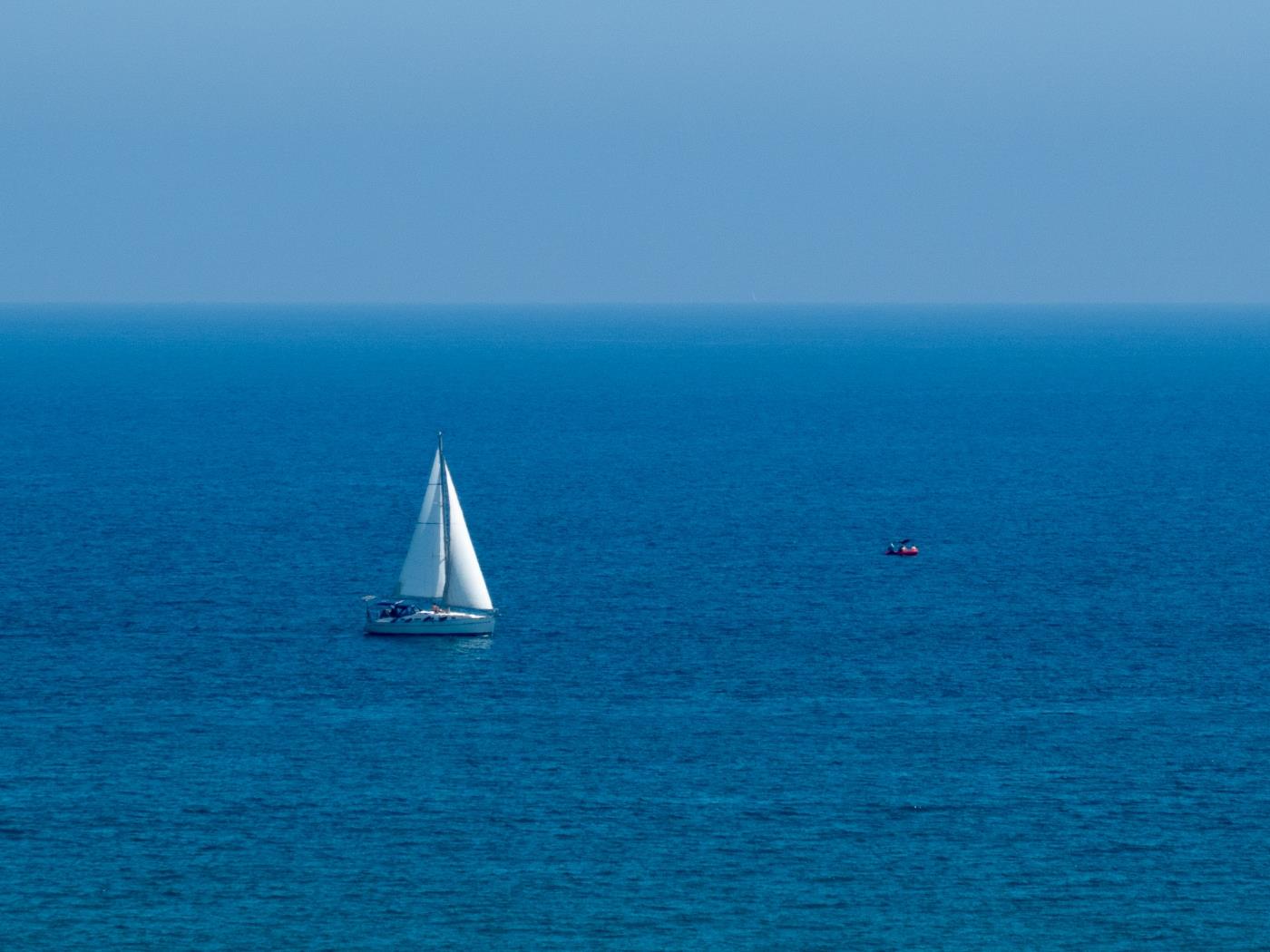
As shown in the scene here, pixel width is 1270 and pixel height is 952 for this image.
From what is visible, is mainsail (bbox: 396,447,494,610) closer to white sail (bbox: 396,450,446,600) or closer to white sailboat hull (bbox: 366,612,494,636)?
white sail (bbox: 396,450,446,600)

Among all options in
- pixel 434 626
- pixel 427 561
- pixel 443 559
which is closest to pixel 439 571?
pixel 443 559

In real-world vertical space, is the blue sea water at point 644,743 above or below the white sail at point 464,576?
below

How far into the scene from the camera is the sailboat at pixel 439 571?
11412cm

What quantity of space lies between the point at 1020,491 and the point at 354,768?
10584cm

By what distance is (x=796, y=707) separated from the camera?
9538 centimetres

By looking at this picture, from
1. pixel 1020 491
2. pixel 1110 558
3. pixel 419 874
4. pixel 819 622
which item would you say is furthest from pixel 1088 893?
pixel 1020 491

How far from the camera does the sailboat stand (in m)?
114

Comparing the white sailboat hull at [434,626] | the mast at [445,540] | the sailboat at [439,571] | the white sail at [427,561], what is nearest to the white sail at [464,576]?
the sailboat at [439,571]

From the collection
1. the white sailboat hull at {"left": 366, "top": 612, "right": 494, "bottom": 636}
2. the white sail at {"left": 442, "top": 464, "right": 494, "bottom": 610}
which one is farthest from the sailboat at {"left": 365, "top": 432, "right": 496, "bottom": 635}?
the white sailboat hull at {"left": 366, "top": 612, "right": 494, "bottom": 636}

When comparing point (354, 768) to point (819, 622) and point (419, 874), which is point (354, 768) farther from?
point (819, 622)

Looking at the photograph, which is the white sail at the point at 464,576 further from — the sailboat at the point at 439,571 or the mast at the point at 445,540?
the mast at the point at 445,540

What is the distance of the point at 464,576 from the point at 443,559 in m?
1.63

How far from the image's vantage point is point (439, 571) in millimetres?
115188

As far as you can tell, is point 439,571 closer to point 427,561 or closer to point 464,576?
point 427,561
